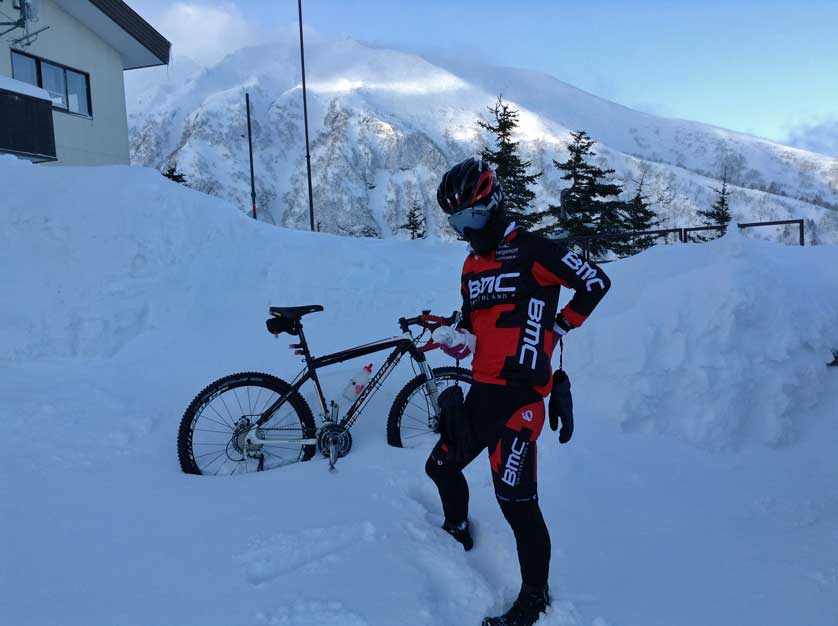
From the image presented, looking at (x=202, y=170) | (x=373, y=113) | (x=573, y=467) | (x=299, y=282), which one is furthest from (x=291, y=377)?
(x=373, y=113)

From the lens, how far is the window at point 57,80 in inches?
646

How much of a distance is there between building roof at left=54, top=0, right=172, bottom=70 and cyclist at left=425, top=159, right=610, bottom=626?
803 inches

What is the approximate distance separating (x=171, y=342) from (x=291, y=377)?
147cm

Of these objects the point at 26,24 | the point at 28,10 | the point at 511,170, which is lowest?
the point at 511,170

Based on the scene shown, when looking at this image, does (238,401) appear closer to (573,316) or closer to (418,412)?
(418,412)

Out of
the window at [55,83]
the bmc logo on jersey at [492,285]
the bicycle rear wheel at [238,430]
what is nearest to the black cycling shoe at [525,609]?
the bmc logo on jersey at [492,285]

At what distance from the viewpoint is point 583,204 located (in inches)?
1051

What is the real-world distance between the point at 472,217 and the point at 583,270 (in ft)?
1.98

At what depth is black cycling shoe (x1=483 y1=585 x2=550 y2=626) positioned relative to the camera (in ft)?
7.98

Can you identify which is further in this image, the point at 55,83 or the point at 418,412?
the point at 55,83

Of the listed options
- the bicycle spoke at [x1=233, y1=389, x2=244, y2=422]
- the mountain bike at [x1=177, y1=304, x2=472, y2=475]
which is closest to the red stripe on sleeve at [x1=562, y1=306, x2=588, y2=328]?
the mountain bike at [x1=177, y1=304, x2=472, y2=475]

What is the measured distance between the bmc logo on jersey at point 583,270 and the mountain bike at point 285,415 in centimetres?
157

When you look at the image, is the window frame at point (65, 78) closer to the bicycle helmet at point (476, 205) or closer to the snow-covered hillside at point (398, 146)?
the bicycle helmet at point (476, 205)

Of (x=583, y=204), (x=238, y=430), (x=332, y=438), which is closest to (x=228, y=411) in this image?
(x=238, y=430)
